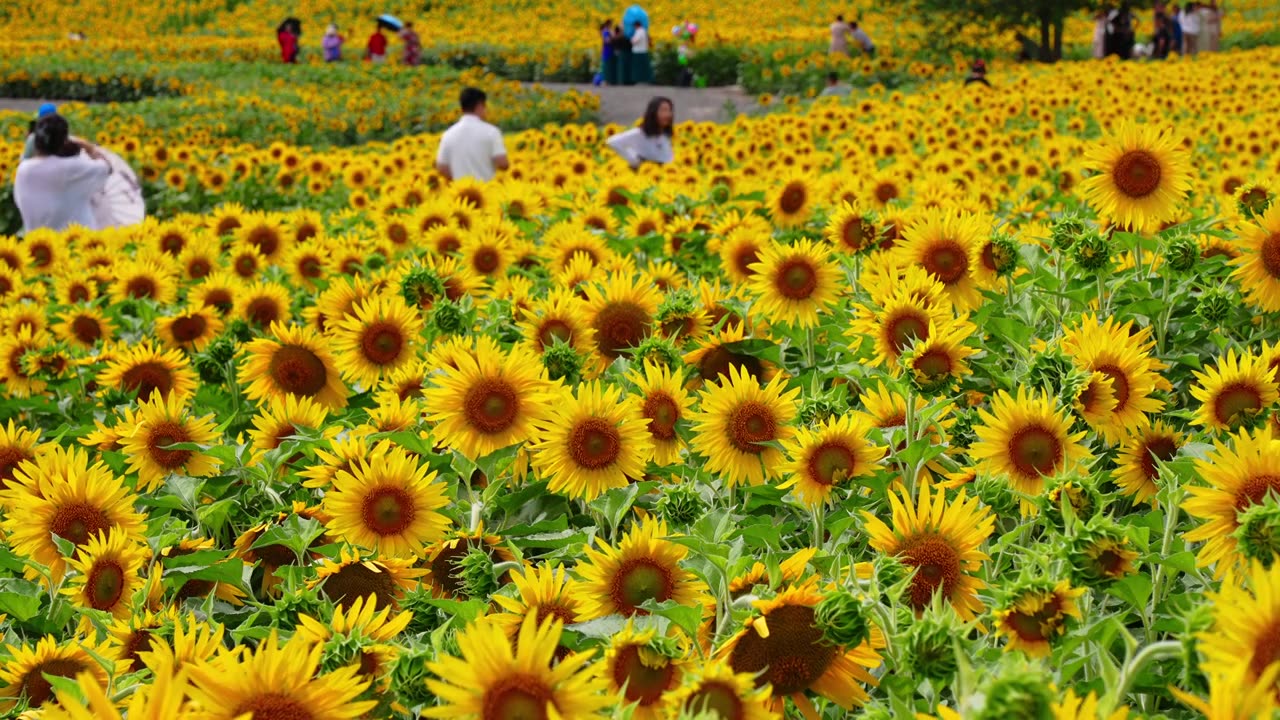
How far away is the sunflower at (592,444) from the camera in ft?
7.19

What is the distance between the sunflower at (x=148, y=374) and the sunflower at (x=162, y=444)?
61 cm

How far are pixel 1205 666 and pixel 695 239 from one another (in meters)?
3.52

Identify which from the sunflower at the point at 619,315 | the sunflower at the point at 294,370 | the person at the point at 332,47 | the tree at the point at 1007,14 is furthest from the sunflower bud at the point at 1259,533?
the person at the point at 332,47

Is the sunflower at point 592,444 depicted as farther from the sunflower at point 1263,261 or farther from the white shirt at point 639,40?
→ the white shirt at point 639,40

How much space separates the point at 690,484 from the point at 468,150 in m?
6.94

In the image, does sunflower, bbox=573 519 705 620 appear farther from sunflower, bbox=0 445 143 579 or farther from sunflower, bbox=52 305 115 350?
sunflower, bbox=52 305 115 350

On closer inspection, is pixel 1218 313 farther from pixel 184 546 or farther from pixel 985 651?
pixel 184 546

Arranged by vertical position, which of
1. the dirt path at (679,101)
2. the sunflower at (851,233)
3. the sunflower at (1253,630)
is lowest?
the dirt path at (679,101)

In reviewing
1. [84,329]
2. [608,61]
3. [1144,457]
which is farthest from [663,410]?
[608,61]

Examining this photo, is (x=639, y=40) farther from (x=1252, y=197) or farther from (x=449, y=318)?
(x=449, y=318)

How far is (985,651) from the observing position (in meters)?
1.52

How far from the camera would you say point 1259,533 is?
1404 mm

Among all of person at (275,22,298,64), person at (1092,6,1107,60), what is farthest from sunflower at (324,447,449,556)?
person at (275,22,298,64)

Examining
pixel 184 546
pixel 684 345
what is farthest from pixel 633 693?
pixel 684 345
